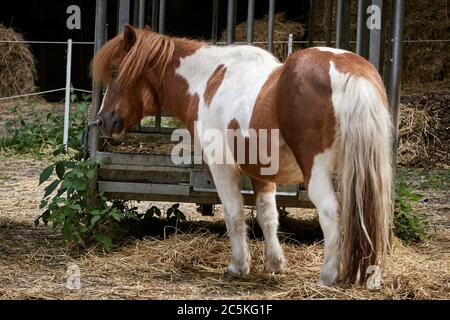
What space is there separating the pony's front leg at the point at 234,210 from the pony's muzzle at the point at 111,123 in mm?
705

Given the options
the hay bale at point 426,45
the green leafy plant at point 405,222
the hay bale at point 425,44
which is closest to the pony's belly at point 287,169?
the green leafy plant at point 405,222

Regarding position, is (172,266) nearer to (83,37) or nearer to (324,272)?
(324,272)

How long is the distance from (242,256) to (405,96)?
21.2ft

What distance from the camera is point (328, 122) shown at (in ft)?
12.4

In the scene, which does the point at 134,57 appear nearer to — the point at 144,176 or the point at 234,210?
the point at 144,176

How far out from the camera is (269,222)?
15.3 ft

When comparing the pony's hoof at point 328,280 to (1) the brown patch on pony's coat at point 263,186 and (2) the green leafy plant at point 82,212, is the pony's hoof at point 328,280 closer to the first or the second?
(1) the brown patch on pony's coat at point 263,186

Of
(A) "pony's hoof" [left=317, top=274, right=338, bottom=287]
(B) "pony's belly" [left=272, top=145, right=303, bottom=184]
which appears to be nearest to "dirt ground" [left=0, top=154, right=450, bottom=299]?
(A) "pony's hoof" [left=317, top=274, right=338, bottom=287]

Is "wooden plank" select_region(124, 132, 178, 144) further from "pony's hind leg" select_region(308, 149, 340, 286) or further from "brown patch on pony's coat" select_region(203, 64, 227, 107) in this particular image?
"pony's hind leg" select_region(308, 149, 340, 286)

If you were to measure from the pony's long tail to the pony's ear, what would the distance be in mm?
1466

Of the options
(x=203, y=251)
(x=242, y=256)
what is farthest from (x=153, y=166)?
(x=242, y=256)

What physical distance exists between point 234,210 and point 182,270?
0.52 metres

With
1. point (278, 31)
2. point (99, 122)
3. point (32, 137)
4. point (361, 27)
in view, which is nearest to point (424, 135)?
point (278, 31)

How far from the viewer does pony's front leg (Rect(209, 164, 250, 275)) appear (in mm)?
4453
